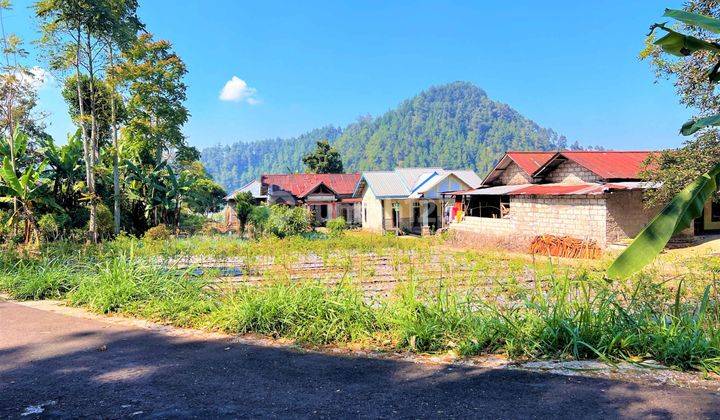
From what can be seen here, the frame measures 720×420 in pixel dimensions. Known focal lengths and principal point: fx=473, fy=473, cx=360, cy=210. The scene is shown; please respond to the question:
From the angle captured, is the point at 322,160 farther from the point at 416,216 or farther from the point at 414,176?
the point at 416,216

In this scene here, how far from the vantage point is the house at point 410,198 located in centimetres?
2945

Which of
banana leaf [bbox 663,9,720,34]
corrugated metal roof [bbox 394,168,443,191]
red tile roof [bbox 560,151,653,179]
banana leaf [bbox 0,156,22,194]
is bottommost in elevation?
banana leaf [bbox 663,9,720,34]

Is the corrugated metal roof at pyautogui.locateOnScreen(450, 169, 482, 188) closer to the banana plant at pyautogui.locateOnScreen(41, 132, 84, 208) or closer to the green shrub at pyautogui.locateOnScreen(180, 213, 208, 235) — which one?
the green shrub at pyautogui.locateOnScreen(180, 213, 208, 235)

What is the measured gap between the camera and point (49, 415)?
3779 mm

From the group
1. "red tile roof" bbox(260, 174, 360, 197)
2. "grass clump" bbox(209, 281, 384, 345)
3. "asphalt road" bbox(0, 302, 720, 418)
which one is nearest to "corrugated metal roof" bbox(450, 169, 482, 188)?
"red tile roof" bbox(260, 174, 360, 197)

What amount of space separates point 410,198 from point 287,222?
9.46m

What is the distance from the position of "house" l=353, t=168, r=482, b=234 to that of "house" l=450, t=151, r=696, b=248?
13.7 ft

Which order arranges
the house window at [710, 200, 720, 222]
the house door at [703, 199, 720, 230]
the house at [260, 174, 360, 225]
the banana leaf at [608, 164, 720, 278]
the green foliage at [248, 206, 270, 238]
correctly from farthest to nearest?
1. the house at [260, 174, 360, 225]
2. the green foliage at [248, 206, 270, 238]
3. the house window at [710, 200, 720, 222]
4. the house door at [703, 199, 720, 230]
5. the banana leaf at [608, 164, 720, 278]

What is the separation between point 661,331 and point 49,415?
224 inches

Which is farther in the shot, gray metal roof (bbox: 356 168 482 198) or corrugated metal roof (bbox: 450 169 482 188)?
gray metal roof (bbox: 356 168 482 198)

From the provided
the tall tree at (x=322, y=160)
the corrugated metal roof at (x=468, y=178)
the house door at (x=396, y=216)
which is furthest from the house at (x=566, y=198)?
the tall tree at (x=322, y=160)

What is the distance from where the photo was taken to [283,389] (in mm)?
4254

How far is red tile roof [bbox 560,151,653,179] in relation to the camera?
58.4ft

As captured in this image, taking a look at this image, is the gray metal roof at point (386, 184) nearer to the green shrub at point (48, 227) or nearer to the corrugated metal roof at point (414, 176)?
the corrugated metal roof at point (414, 176)
